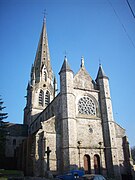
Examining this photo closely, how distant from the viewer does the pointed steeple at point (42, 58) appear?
159 feet

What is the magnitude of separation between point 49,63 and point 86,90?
25499mm

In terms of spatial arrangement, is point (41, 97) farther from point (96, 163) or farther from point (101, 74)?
point (96, 163)

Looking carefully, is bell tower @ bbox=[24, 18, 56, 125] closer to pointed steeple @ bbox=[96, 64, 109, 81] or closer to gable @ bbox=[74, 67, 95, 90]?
gable @ bbox=[74, 67, 95, 90]

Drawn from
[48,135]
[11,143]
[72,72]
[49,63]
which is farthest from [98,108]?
[49,63]

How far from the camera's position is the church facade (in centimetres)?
2158

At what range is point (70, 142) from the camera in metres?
21.8

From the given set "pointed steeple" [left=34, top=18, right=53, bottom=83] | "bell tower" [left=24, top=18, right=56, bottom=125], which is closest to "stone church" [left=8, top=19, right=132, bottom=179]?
"bell tower" [left=24, top=18, right=56, bottom=125]

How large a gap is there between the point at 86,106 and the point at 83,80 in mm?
4282

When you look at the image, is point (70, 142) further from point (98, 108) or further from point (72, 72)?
point (72, 72)

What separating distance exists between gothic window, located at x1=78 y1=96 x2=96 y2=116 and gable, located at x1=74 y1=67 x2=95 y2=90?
1.85 m

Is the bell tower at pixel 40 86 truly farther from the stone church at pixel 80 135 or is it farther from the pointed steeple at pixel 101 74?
the pointed steeple at pixel 101 74

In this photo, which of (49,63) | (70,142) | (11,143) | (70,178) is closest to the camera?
(70,178)

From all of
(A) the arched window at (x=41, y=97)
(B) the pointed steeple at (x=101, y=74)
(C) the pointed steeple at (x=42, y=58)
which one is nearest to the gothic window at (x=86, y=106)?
(B) the pointed steeple at (x=101, y=74)

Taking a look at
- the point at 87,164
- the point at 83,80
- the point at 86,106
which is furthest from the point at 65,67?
the point at 87,164
